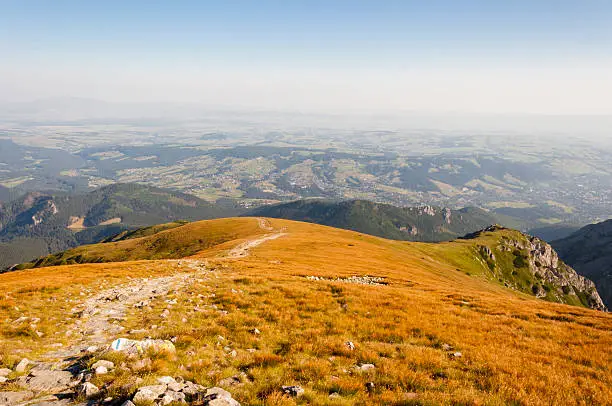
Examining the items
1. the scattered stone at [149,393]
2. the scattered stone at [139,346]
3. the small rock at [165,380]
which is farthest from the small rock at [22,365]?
the scattered stone at [149,393]

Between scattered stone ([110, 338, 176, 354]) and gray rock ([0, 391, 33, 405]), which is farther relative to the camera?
scattered stone ([110, 338, 176, 354])

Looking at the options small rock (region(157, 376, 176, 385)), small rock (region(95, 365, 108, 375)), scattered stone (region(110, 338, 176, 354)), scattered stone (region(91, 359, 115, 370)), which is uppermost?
small rock (region(157, 376, 176, 385))

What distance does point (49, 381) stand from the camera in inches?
380

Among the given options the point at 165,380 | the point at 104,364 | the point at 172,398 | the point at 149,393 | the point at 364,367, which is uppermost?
the point at 149,393

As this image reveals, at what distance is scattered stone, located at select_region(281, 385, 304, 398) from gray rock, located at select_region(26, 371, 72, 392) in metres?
6.69

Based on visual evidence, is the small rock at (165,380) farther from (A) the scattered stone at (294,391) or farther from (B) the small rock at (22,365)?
(B) the small rock at (22,365)

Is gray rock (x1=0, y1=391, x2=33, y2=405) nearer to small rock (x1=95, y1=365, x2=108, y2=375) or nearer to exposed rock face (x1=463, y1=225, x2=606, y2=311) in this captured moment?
small rock (x1=95, y1=365, x2=108, y2=375)

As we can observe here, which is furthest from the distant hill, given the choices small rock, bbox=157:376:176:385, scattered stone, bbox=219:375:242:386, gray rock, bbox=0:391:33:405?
small rock, bbox=157:376:176:385

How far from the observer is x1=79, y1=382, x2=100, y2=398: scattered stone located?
8.48m

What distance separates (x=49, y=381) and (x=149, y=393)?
14.3 ft

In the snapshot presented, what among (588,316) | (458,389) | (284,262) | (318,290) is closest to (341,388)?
(458,389)

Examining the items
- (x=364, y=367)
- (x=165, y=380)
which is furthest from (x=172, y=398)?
(x=364, y=367)

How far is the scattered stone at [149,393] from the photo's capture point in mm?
7639

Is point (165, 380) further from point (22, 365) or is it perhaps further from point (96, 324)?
point (96, 324)
